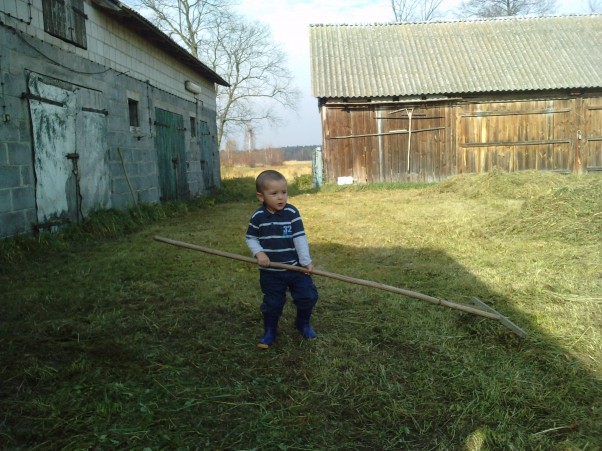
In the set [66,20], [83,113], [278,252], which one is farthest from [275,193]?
[66,20]

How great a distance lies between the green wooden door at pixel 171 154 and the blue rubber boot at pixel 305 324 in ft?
28.2

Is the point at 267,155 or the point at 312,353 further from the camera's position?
the point at 267,155

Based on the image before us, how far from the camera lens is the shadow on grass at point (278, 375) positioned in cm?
225

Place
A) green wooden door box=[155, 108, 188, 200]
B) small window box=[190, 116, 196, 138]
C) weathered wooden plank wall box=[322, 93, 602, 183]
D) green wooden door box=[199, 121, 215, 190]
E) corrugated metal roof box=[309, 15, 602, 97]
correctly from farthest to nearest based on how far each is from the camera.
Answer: weathered wooden plank wall box=[322, 93, 602, 183] → corrugated metal roof box=[309, 15, 602, 97] → green wooden door box=[199, 121, 215, 190] → small window box=[190, 116, 196, 138] → green wooden door box=[155, 108, 188, 200]

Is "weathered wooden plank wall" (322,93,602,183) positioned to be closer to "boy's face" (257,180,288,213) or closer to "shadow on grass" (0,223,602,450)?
"shadow on grass" (0,223,602,450)

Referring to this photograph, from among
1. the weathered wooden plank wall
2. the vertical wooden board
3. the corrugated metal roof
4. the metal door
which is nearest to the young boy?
the metal door

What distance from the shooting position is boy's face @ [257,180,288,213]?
3166mm

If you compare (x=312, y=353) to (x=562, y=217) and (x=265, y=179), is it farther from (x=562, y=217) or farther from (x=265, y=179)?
(x=562, y=217)

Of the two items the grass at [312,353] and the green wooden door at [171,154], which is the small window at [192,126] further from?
the grass at [312,353]


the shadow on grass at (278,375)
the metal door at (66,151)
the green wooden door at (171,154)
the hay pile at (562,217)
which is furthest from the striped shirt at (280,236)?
the green wooden door at (171,154)

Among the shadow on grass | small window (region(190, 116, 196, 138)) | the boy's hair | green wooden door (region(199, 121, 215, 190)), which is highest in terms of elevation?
small window (region(190, 116, 196, 138))

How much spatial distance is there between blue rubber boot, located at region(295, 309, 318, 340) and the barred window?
6068 millimetres

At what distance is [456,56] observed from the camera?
55.5 feet

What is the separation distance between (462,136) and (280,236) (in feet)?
45.4
